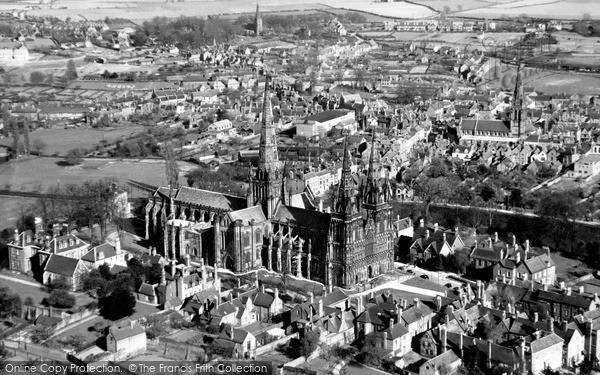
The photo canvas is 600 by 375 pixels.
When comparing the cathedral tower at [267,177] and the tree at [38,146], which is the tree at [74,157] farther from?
the cathedral tower at [267,177]

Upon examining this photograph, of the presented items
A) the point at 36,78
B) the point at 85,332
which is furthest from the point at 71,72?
the point at 85,332

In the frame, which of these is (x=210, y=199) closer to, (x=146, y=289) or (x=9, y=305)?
(x=146, y=289)

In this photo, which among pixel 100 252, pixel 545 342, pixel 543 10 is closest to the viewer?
pixel 545 342

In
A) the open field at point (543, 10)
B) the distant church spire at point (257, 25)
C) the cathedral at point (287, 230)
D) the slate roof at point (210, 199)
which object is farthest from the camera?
the open field at point (543, 10)

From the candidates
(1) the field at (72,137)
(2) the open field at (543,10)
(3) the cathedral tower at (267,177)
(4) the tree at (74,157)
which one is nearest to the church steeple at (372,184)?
(3) the cathedral tower at (267,177)

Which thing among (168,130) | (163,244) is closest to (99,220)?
(163,244)

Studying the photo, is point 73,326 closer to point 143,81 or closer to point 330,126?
point 330,126

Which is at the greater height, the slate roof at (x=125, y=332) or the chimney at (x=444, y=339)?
the chimney at (x=444, y=339)
